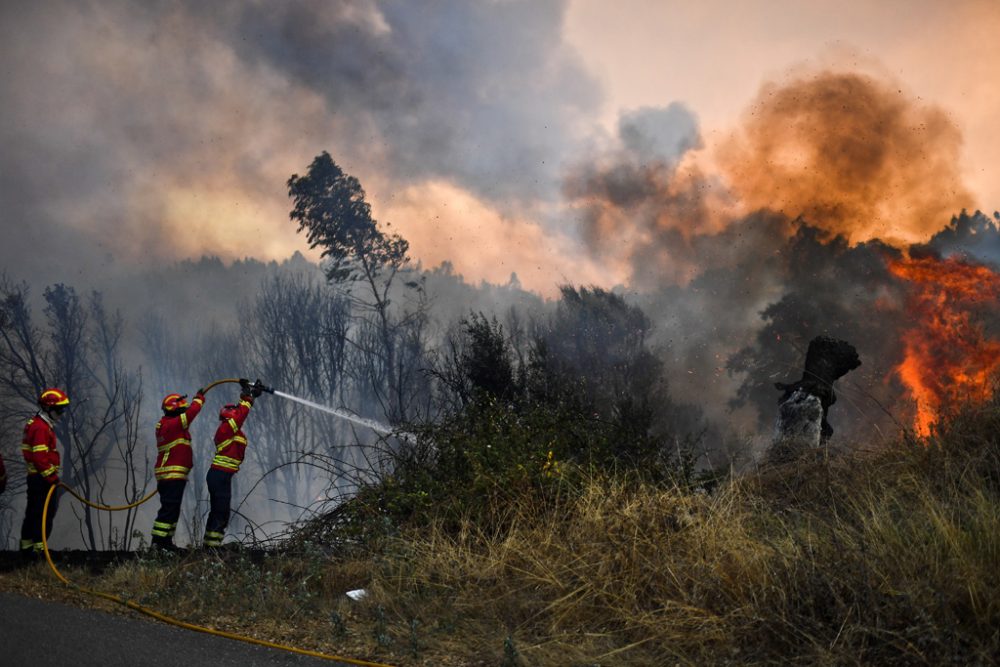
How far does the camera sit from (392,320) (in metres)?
43.6

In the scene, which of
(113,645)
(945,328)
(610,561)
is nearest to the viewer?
(113,645)

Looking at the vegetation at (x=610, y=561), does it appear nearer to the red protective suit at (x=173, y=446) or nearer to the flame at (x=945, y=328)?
the red protective suit at (x=173, y=446)

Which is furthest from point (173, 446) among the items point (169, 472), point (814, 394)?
point (814, 394)

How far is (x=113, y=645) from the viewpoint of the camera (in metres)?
4.84

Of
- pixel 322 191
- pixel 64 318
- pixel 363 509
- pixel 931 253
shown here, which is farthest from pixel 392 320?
pixel 363 509

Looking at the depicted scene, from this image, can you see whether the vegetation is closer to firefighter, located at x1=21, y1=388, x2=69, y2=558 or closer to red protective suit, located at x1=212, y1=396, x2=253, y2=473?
Result: red protective suit, located at x1=212, y1=396, x2=253, y2=473

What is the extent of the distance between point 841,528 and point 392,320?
1545 inches

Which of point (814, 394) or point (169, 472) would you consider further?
point (814, 394)

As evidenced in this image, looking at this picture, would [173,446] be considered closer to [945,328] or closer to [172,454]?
[172,454]

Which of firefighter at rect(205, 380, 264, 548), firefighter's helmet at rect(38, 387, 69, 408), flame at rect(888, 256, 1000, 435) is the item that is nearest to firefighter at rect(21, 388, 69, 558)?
firefighter's helmet at rect(38, 387, 69, 408)

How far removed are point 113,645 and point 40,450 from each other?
5014 millimetres

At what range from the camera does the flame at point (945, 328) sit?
81.0 feet

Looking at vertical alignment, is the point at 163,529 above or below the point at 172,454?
below

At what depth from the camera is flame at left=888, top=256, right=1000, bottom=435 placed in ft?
81.0
